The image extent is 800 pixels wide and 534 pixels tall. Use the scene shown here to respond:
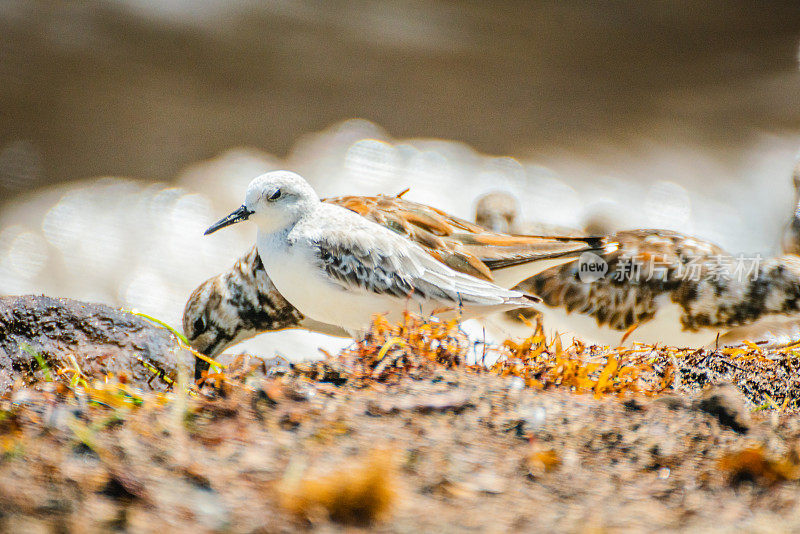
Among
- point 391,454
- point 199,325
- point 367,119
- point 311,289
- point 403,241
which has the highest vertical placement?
point 367,119

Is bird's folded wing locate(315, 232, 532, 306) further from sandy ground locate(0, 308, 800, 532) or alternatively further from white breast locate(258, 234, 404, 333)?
sandy ground locate(0, 308, 800, 532)

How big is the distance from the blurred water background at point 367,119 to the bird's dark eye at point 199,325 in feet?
5.89

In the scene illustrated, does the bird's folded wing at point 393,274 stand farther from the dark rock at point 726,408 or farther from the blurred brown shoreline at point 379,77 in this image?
the blurred brown shoreline at point 379,77

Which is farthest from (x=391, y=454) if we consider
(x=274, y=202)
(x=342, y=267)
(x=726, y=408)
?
(x=274, y=202)

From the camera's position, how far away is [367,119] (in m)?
5.97

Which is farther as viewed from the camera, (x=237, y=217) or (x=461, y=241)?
(x=461, y=241)

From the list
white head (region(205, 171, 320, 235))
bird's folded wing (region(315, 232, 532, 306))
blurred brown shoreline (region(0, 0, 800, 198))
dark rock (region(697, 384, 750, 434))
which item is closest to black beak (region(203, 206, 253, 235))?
white head (region(205, 171, 320, 235))

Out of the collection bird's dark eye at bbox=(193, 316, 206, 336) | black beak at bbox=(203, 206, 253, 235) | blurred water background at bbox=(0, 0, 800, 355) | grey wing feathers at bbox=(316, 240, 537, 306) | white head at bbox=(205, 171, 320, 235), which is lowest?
bird's dark eye at bbox=(193, 316, 206, 336)

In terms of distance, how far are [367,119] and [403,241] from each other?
357 cm

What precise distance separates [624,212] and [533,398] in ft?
14.8

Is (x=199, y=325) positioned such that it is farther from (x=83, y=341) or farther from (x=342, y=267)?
(x=342, y=267)

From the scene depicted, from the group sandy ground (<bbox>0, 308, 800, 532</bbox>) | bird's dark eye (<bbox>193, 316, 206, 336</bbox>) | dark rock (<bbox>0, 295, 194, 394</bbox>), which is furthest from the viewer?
bird's dark eye (<bbox>193, 316, 206, 336</bbox>)

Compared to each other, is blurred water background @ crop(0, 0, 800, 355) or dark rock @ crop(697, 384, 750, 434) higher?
blurred water background @ crop(0, 0, 800, 355)

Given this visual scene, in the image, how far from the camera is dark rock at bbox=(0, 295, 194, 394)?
2.21 metres
